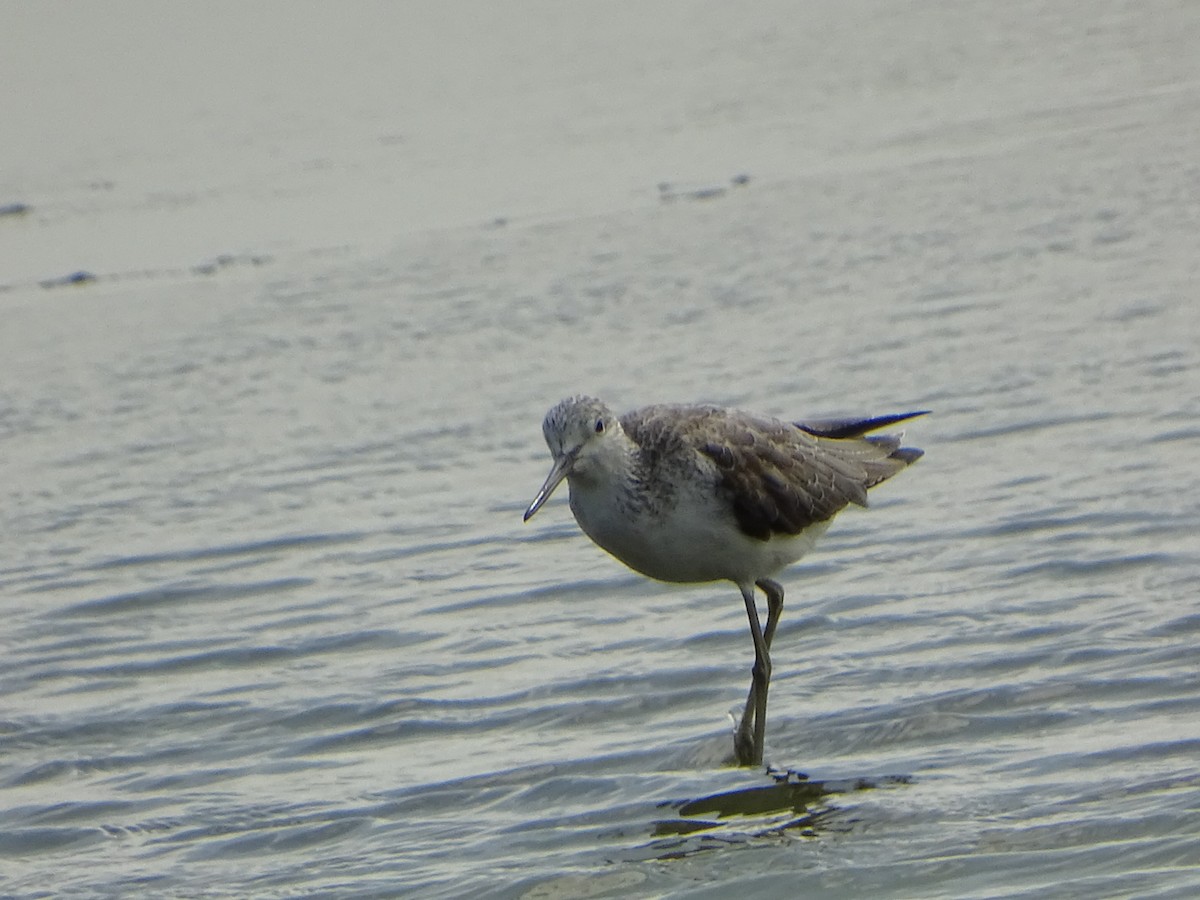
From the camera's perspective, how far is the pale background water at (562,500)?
241 inches

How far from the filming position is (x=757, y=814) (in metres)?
6.16

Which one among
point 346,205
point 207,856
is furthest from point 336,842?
point 346,205

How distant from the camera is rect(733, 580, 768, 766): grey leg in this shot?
6473 mm

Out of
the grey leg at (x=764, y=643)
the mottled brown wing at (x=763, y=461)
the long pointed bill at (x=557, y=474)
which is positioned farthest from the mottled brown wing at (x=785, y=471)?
the long pointed bill at (x=557, y=474)

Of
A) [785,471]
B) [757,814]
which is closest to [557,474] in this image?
[785,471]

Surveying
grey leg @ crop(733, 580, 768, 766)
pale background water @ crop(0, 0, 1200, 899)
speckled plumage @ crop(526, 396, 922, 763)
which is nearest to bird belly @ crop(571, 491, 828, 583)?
speckled plumage @ crop(526, 396, 922, 763)

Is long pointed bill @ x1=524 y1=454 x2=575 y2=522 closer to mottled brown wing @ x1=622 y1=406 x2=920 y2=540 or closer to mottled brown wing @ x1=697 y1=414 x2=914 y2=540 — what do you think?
mottled brown wing @ x1=622 y1=406 x2=920 y2=540

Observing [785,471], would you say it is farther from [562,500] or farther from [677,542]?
[562,500]

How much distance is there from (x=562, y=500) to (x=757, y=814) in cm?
356

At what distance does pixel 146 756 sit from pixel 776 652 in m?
2.31

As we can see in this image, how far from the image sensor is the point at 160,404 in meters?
11.8

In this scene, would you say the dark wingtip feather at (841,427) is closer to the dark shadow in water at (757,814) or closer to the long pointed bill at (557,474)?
the long pointed bill at (557,474)

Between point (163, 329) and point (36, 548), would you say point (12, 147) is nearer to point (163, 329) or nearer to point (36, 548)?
point (163, 329)

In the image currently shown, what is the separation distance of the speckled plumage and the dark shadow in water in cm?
19
